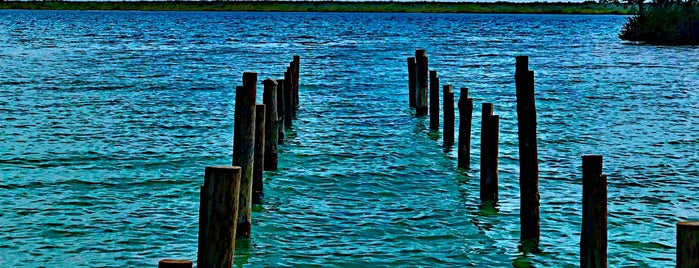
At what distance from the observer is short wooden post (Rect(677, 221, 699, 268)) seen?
6.91 metres

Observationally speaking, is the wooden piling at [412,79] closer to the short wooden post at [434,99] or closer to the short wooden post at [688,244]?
the short wooden post at [434,99]

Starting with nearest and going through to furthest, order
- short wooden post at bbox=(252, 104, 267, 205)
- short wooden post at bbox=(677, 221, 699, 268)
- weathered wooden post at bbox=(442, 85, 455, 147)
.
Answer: short wooden post at bbox=(677, 221, 699, 268)
short wooden post at bbox=(252, 104, 267, 205)
weathered wooden post at bbox=(442, 85, 455, 147)

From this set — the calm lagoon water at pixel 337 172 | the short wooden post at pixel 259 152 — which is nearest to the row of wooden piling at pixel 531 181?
the calm lagoon water at pixel 337 172

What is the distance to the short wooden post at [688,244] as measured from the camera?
6.91 metres

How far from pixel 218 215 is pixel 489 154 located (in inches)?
276

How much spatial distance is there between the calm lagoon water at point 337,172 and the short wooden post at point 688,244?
5.38m

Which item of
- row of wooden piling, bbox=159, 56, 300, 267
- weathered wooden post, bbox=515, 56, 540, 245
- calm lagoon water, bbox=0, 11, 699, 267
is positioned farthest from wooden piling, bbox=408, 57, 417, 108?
weathered wooden post, bbox=515, 56, 540, 245

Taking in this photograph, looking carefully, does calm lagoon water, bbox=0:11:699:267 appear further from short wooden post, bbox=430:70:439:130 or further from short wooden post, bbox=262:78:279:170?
short wooden post, bbox=430:70:439:130

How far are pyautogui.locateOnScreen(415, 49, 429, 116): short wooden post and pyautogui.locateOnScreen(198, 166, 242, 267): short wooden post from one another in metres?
16.0

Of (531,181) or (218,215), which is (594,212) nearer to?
(531,181)

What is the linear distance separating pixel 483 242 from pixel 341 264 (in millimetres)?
2192

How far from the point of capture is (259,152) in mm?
14883

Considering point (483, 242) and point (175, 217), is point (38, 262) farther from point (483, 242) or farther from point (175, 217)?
point (483, 242)

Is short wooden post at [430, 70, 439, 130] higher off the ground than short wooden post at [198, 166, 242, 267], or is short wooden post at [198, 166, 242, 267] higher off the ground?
short wooden post at [198, 166, 242, 267]
